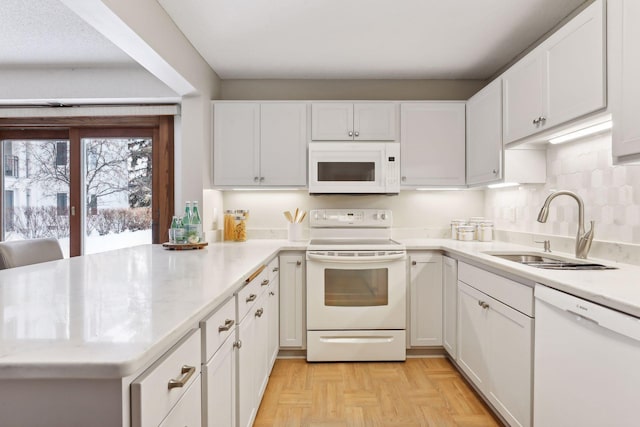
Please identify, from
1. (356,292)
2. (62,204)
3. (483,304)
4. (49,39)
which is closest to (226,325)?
(483,304)

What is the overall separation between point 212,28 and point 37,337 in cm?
228

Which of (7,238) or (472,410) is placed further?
(7,238)

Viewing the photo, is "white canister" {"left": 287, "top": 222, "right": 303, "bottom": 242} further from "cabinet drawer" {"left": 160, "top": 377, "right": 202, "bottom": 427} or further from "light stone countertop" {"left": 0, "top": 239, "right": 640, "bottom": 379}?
"cabinet drawer" {"left": 160, "top": 377, "right": 202, "bottom": 427}

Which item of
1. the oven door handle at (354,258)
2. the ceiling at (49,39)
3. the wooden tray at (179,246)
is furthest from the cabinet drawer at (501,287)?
the ceiling at (49,39)

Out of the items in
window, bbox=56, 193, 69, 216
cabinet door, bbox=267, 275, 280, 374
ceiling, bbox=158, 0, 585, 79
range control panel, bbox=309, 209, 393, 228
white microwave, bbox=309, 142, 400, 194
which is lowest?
cabinet door, bbox=267, 275, 280, 374

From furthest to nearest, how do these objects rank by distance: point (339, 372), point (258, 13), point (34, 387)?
1. point (339, 372)
2. point (258, 13)
3. point (34, 387)

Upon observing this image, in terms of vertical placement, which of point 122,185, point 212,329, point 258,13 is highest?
point 258,13

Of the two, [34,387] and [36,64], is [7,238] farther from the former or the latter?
[34,387]

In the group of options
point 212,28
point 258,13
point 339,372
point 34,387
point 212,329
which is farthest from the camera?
point 339,372

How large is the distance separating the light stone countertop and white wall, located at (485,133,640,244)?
0.92 feet

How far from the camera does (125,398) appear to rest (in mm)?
691

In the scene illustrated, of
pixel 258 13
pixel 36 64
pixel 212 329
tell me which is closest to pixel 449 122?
pixel 258 13

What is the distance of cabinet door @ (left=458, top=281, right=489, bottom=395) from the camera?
2.18 meters

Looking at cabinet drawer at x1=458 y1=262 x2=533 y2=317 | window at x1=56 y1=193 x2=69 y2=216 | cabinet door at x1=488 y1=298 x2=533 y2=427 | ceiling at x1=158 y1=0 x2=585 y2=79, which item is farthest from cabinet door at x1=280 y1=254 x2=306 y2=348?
window at x1=56 y1=193 x2=69 y2=216
